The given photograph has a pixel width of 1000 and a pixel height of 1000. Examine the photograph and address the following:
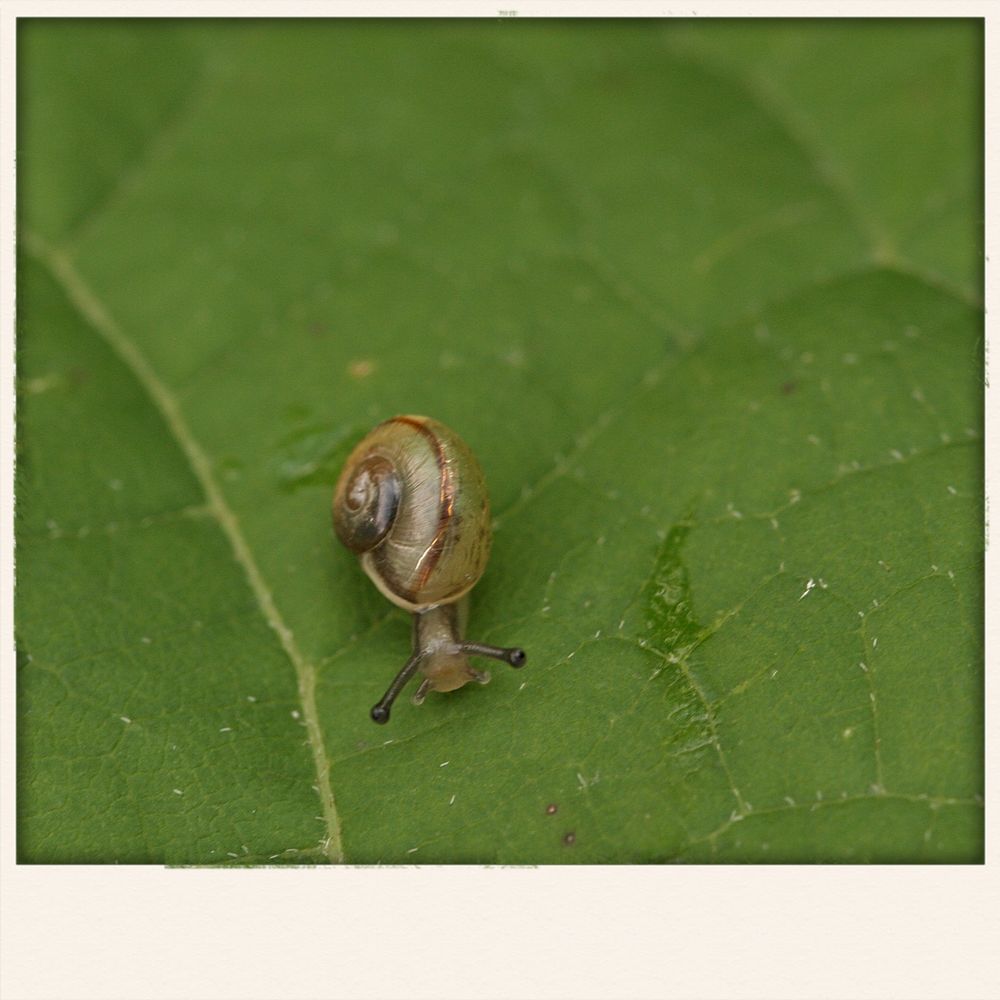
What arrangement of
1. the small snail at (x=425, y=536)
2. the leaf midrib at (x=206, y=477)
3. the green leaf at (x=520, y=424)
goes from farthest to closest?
the small snail at (x=425, y=536) < the leaf midrib at (x=206, y=477) < the green leaf at (x=520, y=424)

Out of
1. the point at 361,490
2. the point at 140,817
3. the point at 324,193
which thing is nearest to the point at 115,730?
the point at 140,817

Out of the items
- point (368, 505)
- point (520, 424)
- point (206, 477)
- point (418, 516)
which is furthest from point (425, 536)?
point (206, 477)

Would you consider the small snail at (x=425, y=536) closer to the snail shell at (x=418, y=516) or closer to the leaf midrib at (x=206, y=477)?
the snail shell at (x=418, y=516)

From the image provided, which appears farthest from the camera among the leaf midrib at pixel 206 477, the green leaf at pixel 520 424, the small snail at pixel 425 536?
the small snail at pixel 425 536

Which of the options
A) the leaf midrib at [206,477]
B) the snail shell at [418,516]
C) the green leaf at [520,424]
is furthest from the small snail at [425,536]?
the leaf midrib at [206,477]

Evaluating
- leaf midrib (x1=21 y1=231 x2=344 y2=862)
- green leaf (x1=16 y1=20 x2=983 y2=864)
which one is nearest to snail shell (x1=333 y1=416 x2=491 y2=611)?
green leaf (x1=16 y1=20 x2=983 y2=864)

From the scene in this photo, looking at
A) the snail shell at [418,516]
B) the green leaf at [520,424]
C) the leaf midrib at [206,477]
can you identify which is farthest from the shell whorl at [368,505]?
the leaf midrib at [206,477]

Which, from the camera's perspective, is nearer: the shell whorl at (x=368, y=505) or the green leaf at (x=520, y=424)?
the green leaf at (x=520, y=424)

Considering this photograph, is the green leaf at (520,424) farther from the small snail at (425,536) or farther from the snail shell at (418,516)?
the snail shell at (418,516)

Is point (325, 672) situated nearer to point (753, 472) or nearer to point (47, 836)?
point (47, 836)
